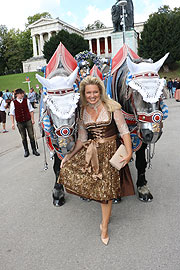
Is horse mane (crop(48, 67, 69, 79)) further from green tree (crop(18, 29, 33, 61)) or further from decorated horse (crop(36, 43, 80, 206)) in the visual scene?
green tree (crop(18, 29, 33, 61))

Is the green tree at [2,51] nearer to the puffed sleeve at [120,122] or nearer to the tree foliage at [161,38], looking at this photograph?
the tree foliage at [161,38]

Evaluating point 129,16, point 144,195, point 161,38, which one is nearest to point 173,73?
point 161,38

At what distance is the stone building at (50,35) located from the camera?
51.6 meters

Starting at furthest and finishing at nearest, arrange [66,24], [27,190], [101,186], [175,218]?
[66,24] < [27,190] < [175,218] < [101,186]

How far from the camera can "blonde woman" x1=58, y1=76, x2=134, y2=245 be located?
250 centimetres

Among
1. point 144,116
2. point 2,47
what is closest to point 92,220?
point 144,116

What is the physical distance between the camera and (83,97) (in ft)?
8.57

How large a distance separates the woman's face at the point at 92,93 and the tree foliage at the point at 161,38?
30.8 metres

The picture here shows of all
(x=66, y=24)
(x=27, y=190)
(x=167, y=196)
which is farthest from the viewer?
(x=66, y=24)

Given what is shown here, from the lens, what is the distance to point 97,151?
8.46 feet

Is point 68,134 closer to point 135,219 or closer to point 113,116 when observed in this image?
point 113,116

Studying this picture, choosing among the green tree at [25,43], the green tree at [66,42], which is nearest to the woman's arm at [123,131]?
the green tree at [66,42]

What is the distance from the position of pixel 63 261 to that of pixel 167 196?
1893 mm

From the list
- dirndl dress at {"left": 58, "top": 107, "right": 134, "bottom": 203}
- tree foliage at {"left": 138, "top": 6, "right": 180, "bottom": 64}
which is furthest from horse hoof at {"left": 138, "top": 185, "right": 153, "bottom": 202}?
tree foliage at {"left": 138, "top": 6, "right": 180, "bottom": 64}
